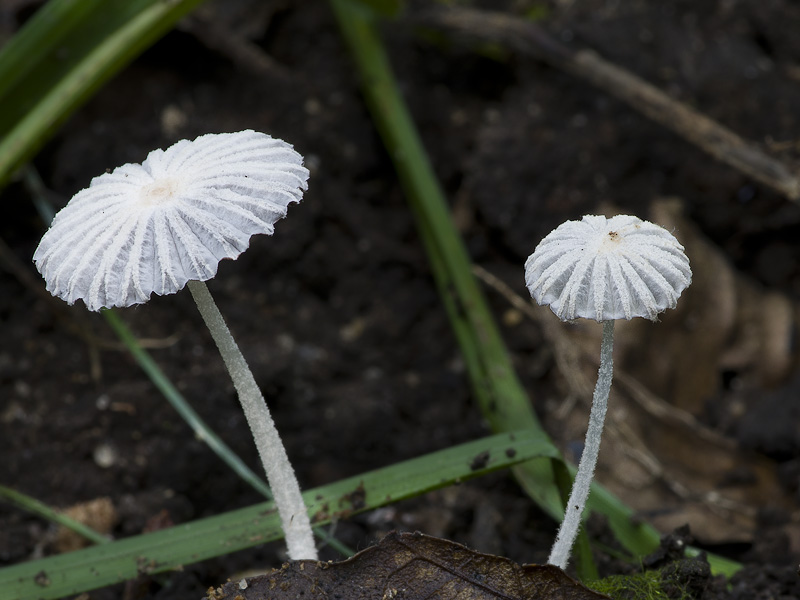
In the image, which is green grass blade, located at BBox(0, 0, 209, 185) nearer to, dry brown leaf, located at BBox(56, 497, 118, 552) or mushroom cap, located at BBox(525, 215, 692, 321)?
dry brown leaf, located at BBox(56, 497, 118, 552)

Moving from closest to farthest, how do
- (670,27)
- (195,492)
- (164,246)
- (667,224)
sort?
1. (164,246)
2. (195,492)
3. (667,224)
4. (670,27)

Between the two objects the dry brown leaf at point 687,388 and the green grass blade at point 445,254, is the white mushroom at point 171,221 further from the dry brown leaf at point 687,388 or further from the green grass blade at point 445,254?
the dry brown leaf at point 687,388

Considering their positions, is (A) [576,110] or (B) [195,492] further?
(A) [576,110]

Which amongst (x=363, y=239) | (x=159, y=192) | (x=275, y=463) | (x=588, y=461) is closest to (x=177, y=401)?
(x=275, y=463)

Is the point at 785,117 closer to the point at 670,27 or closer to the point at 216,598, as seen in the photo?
the point at 670,27

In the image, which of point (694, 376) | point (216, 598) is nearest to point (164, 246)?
point (216, 598)

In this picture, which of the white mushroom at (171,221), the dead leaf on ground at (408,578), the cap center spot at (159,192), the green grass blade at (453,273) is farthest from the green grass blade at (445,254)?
the cap center spot at (159,192)

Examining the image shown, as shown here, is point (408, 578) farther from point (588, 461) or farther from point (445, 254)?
point (445, 254)
